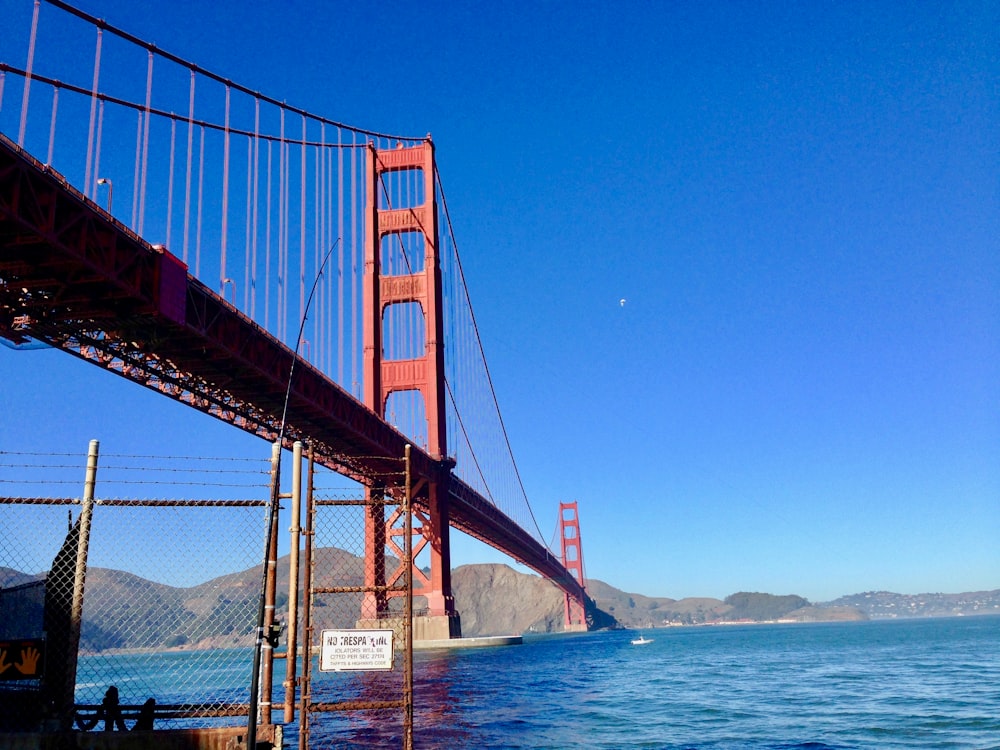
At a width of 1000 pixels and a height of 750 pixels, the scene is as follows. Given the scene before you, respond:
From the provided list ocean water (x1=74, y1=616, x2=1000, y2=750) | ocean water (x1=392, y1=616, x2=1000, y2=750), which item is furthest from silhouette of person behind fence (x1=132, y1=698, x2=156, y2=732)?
ocean water (x1=392, y1=616, x2=1000, y2=750)

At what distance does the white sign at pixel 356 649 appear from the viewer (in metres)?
7.77

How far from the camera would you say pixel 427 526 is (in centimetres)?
5816

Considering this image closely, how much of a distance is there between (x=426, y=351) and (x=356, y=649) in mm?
55015

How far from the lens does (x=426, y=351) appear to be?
62531 mm

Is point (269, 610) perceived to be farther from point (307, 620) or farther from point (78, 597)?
point (78, 597)

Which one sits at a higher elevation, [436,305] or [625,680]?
[436,305]

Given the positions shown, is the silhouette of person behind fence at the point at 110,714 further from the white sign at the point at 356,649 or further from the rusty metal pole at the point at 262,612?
the white sign at the point at 356,649

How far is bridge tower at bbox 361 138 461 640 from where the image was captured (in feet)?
189

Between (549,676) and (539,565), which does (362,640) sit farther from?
(539,565)

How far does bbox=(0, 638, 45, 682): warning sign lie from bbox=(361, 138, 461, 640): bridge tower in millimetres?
47079

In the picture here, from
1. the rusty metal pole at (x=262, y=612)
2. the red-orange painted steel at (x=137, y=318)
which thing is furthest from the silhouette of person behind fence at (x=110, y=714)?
the red-orange painted steel at (x=137, y=318)

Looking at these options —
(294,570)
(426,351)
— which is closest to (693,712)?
(294,570)

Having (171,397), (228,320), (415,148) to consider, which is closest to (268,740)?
(228,320)

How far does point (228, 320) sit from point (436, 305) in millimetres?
30906
